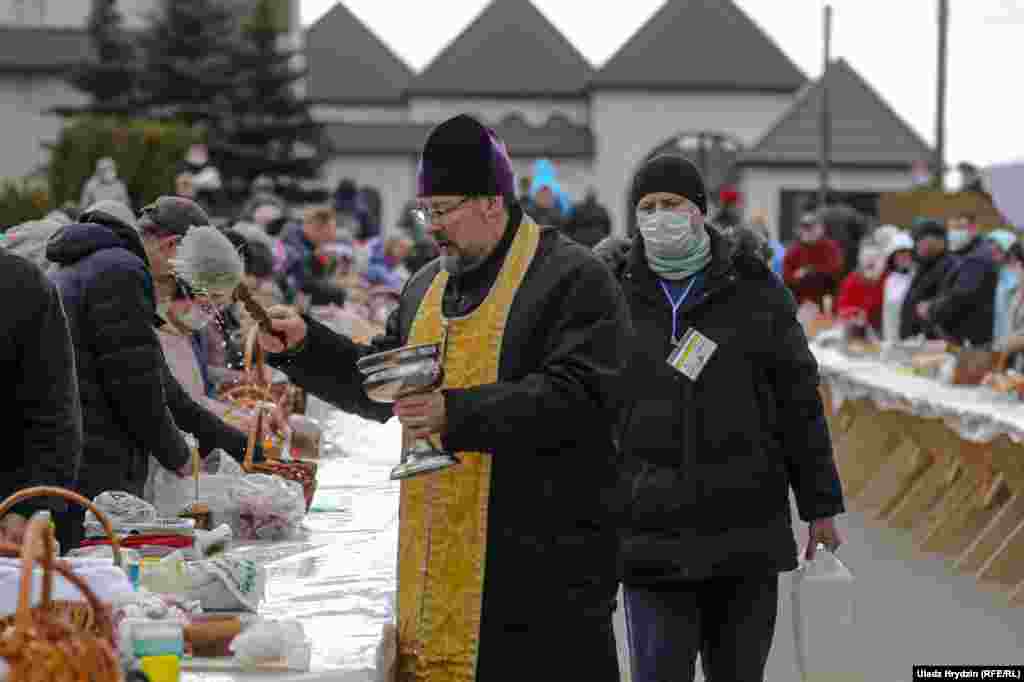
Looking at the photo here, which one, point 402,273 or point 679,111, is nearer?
point 402,273

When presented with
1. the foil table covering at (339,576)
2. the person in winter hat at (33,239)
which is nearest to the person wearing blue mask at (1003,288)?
the foil table covering at (339,576)

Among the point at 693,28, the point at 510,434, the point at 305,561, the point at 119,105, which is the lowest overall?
the point at 305,561

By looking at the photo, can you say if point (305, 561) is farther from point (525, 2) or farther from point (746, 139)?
point (525, 2)

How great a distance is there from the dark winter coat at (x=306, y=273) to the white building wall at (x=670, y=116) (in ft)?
187

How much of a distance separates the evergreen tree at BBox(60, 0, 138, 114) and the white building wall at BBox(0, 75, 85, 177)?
9944mm

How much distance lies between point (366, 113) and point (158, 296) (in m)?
68.8

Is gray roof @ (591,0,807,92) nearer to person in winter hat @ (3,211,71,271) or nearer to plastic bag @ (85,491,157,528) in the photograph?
person in winter hat @ (3,211,71,271)

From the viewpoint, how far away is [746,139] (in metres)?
70.8

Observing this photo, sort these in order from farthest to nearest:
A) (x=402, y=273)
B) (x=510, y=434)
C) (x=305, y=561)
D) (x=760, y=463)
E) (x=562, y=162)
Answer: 1. (x=562, y=162)
2. (x=402, y=273)
3. (x=760, y=463)
4. (x=305, y=561)
5. (x=510, y=434)

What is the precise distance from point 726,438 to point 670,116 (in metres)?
65.9

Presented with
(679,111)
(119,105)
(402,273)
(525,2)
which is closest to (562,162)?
(679,111)

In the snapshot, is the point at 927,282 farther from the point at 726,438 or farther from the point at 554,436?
the point at 554,436

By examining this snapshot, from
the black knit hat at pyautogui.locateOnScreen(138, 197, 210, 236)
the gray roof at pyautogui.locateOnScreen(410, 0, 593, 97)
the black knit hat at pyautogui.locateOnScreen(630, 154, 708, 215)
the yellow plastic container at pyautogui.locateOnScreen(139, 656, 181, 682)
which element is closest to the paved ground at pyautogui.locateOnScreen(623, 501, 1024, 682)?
the black knit hat at pyautogui.locateOnScreen(630, 154, 708, 215)

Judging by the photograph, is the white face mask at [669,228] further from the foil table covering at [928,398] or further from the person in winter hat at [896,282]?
the person in winter hat at [896,282]
